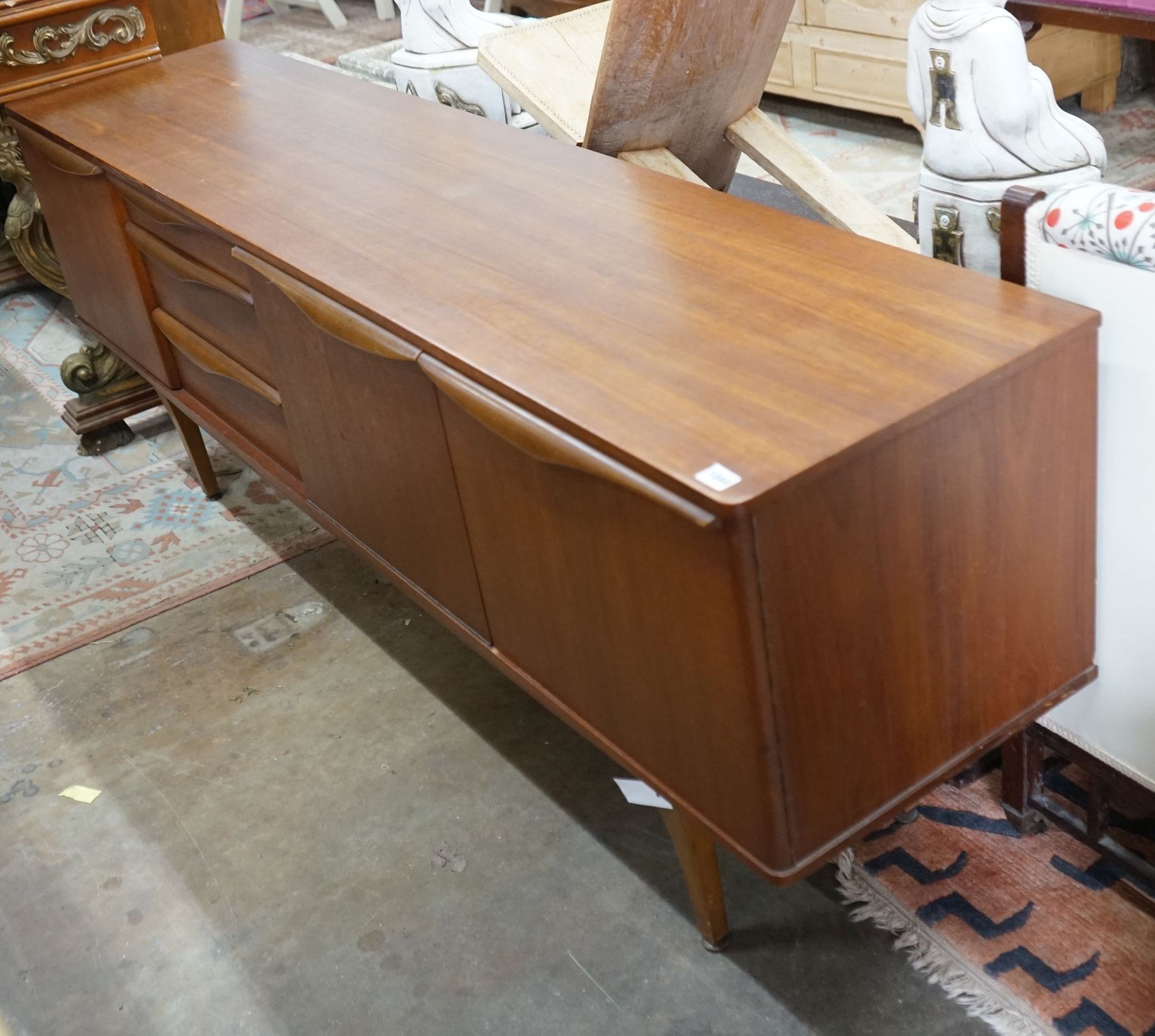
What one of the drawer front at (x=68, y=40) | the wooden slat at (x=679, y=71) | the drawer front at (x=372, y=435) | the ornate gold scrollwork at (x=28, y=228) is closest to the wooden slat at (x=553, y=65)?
the wooden slat at (x=679, y=71)

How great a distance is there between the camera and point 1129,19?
11.1ft

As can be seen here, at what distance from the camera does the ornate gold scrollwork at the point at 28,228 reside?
3.00 metres

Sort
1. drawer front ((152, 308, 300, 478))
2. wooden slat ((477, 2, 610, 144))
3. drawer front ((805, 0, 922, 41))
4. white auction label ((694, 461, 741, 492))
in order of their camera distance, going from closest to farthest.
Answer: white auction label ((694, 461, 741, 492)), drawer front ((152, 308, 300, 478)), wooden slat ((477, 2, 610, 144)), drawer front ((805, 0, 922, 41))

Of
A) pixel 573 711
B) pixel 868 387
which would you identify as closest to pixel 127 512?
pixel 573 711

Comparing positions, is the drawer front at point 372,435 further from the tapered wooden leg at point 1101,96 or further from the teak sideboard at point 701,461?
the tapered wooden leg at point 1101,96

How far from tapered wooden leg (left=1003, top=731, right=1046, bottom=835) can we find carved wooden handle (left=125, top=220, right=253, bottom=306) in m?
1.21

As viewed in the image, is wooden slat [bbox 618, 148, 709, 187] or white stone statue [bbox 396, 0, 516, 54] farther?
white stone statue [bbox 396, 0, 516, 54]

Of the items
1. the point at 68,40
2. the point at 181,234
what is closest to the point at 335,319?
the point at 181,234

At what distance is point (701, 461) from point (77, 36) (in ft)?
6.96

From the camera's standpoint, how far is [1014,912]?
1.57 meters

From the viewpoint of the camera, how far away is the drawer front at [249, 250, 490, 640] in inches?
59.4

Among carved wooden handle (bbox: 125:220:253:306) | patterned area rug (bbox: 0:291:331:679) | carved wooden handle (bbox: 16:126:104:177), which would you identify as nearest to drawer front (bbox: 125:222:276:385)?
carved wooden handle (bbox: 125:220:253:306)

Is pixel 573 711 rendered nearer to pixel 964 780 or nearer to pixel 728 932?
pixel 728 932

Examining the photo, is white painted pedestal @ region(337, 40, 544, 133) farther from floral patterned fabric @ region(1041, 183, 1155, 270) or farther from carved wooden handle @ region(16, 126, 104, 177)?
floral patterned fabric @ region(1041, 183, 1155, 270)
